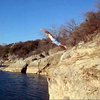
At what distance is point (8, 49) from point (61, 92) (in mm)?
111135

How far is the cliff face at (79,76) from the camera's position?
1476 cm

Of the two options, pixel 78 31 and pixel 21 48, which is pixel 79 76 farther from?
pixel 21 48

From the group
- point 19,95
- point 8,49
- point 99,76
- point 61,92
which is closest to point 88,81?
point 99,76

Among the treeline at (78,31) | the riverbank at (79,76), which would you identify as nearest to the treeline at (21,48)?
the treeline at (78,31)

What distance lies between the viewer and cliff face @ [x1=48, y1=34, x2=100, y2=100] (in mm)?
14758

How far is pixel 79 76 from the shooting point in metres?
15.4

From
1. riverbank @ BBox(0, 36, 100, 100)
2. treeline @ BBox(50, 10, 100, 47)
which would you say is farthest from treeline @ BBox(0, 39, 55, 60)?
riverbank @ BBox(0, 36, 100, 100)

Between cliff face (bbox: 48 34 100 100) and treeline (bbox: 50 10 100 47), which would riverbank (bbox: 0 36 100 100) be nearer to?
cliff face (bbox: 48 34 100 100)

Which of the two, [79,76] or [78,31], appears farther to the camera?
[78,31]

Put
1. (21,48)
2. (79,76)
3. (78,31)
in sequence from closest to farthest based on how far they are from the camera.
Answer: (79,76) < (78,31) < (21,48)

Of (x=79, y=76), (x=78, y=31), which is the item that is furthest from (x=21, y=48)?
(x=79, y=76)

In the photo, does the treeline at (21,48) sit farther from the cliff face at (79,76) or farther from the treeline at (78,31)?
the cliff face at (79,76)

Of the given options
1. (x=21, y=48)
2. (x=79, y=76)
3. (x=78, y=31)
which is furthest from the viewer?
(x=21, y=48)

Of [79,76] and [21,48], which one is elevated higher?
[21,48]
